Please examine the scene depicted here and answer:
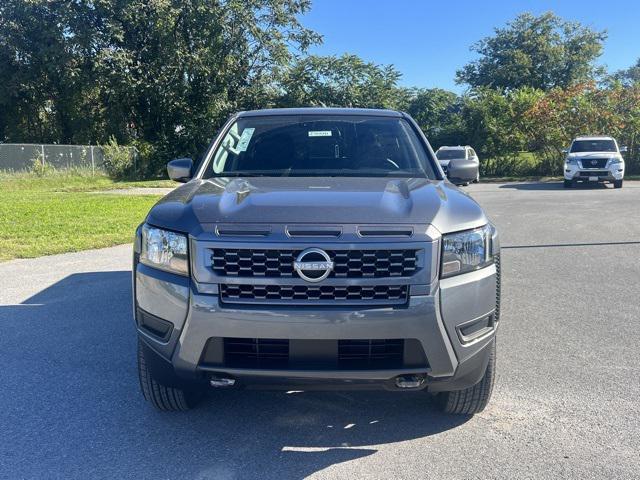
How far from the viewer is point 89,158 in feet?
86.8

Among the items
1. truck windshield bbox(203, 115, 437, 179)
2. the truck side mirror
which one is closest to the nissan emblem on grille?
truck windshield bbox(203, 115, 437, 179)

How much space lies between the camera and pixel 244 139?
15.3 ft

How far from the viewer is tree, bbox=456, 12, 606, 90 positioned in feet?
171

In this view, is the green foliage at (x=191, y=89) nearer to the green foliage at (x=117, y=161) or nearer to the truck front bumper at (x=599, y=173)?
the green foliage at (x=117, y=161)

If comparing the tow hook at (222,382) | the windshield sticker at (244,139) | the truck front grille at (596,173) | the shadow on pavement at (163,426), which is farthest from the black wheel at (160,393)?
the truck front grille at (596,173)

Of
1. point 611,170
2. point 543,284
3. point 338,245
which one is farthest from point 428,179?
point 611,170

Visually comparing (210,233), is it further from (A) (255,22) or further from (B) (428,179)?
(A) (255,22)

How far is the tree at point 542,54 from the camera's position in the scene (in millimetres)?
52062

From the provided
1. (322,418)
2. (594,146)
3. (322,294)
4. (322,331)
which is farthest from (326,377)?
(594,146)

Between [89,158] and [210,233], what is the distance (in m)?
25.8

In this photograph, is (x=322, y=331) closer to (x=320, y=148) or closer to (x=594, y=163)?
(x=320, y=148)

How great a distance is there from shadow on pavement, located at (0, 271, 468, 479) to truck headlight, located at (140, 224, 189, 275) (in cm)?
101

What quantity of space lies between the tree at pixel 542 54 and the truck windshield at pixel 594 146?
1193 inches

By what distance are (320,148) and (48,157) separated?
23398 millimetres
